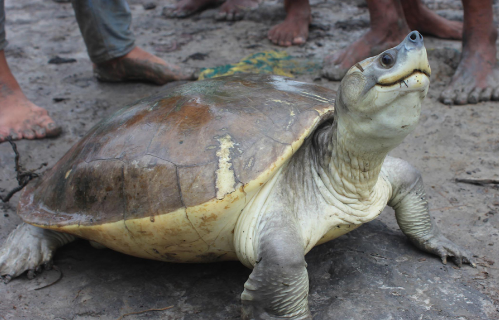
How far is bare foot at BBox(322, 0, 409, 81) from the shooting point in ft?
13.3

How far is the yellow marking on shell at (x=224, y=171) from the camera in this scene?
171cm

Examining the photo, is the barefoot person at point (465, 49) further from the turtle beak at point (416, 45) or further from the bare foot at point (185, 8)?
the bare foot at point (185, 8)

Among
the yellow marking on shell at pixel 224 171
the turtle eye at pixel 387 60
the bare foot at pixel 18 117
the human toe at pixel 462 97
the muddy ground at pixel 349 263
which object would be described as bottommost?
the muddy ground at pixel 349 263

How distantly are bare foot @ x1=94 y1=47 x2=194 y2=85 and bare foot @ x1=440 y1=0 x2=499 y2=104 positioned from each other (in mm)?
2425

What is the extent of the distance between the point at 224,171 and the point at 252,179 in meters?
0.12

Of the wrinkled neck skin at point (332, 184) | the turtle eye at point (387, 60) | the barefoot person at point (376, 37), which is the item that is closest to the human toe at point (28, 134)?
the wrinkled neck skin at point (332, 184)

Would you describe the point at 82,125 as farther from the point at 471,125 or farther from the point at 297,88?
the point at 471,125

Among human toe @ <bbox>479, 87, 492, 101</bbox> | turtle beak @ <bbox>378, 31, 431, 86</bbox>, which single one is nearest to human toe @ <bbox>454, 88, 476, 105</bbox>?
human toe @ <bbox>479, 87, 492, 101</bbox>

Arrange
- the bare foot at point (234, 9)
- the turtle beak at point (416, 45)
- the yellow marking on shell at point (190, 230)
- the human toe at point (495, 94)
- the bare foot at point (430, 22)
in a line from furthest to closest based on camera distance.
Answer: the bare foot at point (234, 9) < the bare foot at point (430, 22) < the human toe at point (495, 94) < the yellow marking on shell at point (190, 230) < the turtle beak at point (416, 45)

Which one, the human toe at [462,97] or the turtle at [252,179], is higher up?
the turtle at [252,179]

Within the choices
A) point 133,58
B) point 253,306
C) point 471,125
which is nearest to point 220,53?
point 133,58

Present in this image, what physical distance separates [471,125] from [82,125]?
3.15 m

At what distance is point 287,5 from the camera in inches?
213

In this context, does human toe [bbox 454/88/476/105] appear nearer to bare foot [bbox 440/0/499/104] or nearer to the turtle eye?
bare foot [bbox 440/0/499/104]
